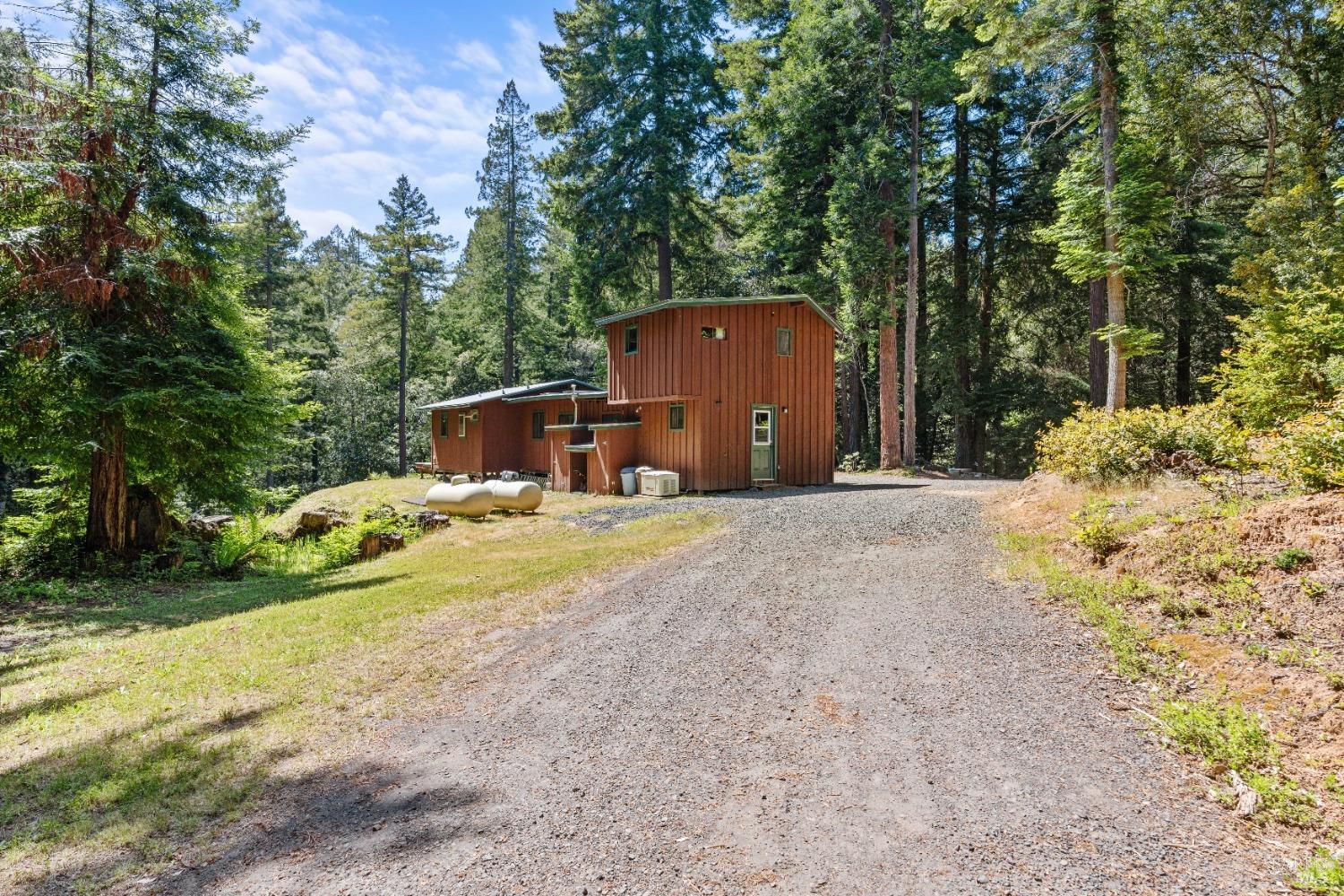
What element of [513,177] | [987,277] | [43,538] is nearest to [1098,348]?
[987,277]

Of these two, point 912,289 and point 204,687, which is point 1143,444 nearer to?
point 204,687

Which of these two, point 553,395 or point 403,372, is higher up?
point 403,372

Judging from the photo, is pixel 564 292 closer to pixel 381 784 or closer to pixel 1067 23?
pixel 1067 23

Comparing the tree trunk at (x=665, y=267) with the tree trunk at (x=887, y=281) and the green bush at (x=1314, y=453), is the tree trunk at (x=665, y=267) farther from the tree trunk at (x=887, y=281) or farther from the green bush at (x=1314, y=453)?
the green bush at (x=1314, y=453)

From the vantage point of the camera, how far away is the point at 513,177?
31.9 metres

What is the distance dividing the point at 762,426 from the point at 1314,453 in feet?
39.5

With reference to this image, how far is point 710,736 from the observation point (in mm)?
3664

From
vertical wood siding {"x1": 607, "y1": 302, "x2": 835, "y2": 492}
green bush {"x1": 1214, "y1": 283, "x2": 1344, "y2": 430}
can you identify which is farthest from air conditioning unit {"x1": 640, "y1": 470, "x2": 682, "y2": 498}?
green bush {"x1": 1214, "y1": 283, "x2": 1344, "y2": 430}

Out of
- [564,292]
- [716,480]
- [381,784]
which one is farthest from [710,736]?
[564,292]

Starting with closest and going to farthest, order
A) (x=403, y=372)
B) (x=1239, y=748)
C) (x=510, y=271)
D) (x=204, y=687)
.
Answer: (x=1239, y=748), (x=204, y=687), (x=403, y=372), (x=510, y=271)

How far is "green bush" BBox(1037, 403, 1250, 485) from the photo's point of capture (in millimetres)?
7152

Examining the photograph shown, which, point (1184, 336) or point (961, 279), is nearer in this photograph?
point (1184, 336)

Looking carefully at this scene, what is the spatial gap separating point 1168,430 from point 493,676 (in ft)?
26.7

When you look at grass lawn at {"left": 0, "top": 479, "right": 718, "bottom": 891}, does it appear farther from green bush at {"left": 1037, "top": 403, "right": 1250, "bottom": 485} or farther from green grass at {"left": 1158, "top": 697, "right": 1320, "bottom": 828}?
green bush at {"left": 1037, "top": 403, "right": 1250, "bottom": 485}
